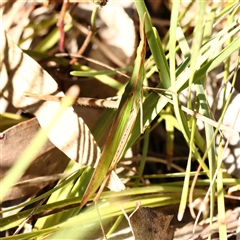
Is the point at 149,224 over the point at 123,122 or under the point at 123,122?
under

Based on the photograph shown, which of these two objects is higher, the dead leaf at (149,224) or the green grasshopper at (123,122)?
the green grasshopper at (123,122)

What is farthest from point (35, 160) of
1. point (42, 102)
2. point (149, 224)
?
point (149, 224)

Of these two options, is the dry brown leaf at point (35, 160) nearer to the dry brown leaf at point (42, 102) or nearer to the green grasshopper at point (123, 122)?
the dry brown leaf at point (42, 102)

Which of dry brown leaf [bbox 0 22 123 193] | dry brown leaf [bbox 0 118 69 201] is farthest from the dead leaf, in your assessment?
dry brown leaf [bbox 0 118 69 201]

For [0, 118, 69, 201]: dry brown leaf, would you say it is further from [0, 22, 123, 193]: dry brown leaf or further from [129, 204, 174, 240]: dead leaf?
[129, 204, 174, 240]: dead leaf

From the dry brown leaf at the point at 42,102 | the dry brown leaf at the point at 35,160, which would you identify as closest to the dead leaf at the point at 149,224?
the dry brown leaf at the point at 42,102

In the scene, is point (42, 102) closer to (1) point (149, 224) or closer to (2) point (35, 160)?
(2) point (35, 160)
